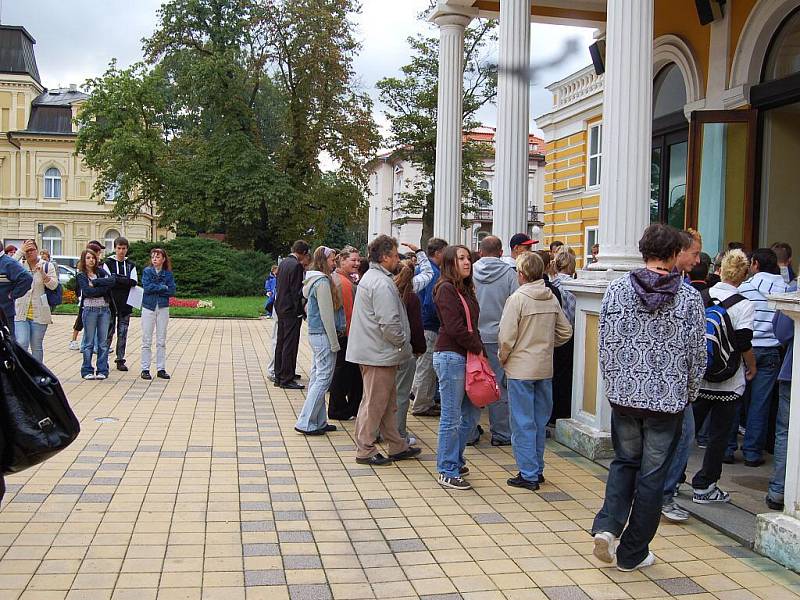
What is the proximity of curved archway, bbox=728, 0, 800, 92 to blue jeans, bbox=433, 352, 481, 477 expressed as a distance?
23.9 ft

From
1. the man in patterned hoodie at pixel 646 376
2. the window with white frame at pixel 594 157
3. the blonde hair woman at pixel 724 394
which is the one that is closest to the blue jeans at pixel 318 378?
the blonde hair woman at pixel 724 394

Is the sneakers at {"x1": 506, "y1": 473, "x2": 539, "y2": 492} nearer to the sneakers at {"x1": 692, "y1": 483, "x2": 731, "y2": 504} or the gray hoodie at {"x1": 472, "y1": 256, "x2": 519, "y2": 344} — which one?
the sneakers at {"x1": 692, "y1": 483, "x2": 731, "y2": 504}

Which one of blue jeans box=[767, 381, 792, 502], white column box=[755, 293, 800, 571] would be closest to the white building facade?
blue jeans box=[767, 381, 792, 502]

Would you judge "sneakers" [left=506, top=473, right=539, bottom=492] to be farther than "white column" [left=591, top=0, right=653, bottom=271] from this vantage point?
No

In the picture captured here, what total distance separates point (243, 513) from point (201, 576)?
115 cm

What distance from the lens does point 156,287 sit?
11484 mm

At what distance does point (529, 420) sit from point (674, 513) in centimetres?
127

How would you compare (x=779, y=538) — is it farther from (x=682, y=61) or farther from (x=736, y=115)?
(x=682, y=61)

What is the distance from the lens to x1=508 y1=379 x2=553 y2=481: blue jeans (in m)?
6.41

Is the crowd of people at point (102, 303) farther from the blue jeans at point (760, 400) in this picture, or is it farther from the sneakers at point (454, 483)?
the blue jeans at point (760, 400)

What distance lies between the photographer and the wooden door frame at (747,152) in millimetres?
11055

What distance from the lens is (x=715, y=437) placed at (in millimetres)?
5988

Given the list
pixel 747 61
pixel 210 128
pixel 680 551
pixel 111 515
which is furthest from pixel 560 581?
pixel 210 128

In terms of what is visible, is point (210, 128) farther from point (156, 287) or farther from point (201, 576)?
point (201, 576)
